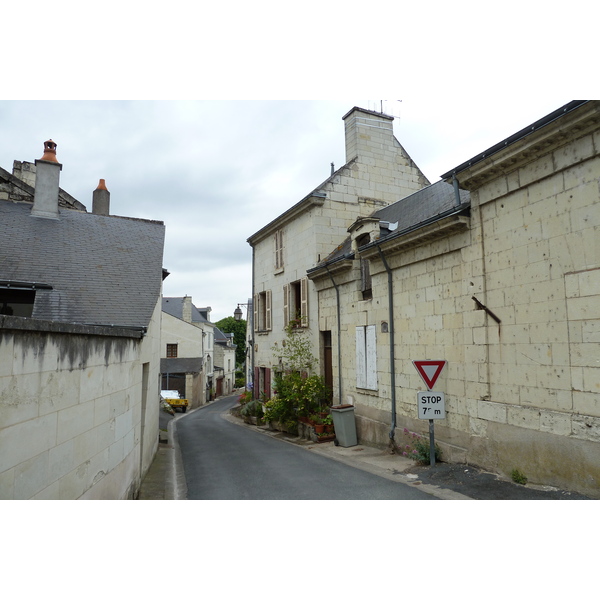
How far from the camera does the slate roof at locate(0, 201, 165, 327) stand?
24.4ft

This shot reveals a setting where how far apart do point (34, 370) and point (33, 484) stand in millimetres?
880

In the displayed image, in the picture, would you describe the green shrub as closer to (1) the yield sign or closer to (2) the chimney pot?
(1) the yield sign

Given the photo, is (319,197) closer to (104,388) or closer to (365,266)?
(365,266)

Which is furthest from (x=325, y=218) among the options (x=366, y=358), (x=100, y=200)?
(x=100, y=200)

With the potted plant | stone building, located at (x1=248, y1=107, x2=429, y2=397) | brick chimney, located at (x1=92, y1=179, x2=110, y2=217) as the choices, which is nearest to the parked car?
stone building, located at (x1=248, y1=107, x2=429, y2=397)

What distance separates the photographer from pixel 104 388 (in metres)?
5.23

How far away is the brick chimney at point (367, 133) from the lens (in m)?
15.6

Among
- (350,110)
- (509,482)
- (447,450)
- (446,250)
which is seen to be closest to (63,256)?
(446,250)

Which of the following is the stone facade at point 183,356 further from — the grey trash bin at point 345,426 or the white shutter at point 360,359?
the white shutter at point 360,359

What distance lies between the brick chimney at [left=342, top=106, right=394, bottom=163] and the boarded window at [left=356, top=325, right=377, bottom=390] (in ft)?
23.6

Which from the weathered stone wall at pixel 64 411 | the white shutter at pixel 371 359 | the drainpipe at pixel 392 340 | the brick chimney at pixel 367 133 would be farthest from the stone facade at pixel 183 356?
the weathered stone wall at pixel 64 411

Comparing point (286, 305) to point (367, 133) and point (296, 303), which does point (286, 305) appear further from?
point (367, 133)

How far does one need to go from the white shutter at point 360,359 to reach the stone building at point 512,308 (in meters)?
0.85

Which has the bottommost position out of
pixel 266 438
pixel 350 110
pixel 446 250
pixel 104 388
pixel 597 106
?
pixel 266 438
